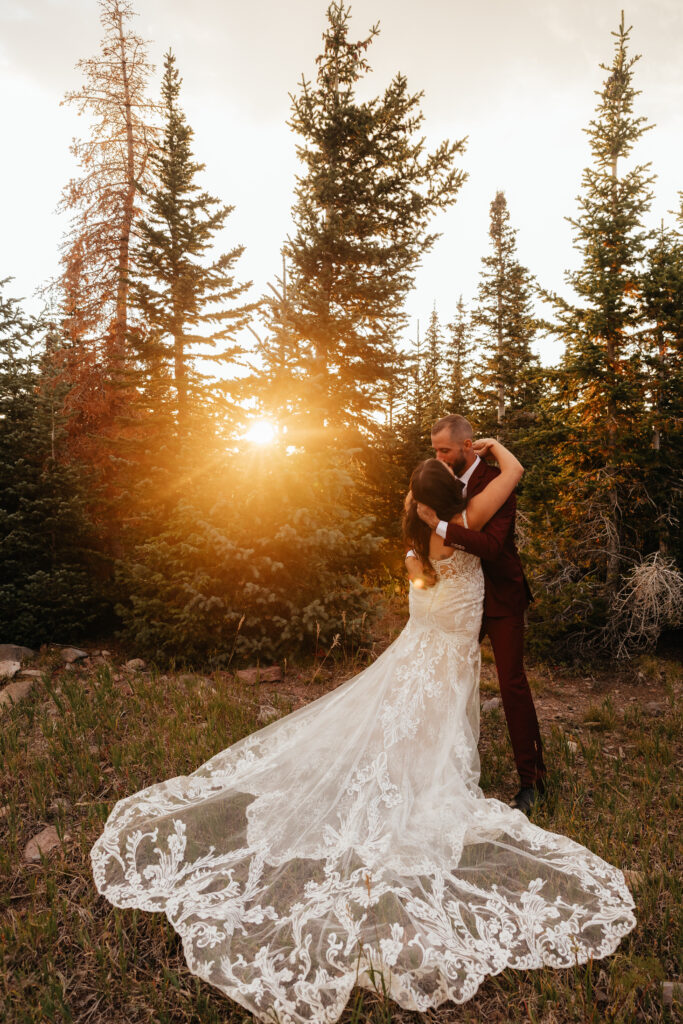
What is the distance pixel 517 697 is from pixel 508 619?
615mm

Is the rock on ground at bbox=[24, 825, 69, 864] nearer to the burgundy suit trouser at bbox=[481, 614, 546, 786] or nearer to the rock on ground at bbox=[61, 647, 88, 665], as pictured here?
the burgundy suit trouser at bbox=[481, 614, 546, 786]

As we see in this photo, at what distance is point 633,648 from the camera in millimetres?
8820

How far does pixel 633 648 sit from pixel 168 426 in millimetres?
9251

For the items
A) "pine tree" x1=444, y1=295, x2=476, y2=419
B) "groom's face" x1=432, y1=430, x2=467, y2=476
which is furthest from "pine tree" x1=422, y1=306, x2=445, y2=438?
"groom's face" x1=432, y1=430, x2=467, y2=476

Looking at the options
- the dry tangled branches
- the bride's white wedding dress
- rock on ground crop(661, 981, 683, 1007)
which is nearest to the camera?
rock on ground crop(661, 981, 683, 1007)

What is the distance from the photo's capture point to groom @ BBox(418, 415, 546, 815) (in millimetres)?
4230

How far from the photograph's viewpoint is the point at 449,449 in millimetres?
4293

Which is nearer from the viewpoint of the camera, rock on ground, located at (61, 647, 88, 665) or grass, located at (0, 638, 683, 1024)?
grass, located at (0, 638, 683, 1024)

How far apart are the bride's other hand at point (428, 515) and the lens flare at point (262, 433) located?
4054 mm

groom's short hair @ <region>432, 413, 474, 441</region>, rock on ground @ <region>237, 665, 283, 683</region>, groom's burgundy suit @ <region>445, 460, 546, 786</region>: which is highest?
groom's short hair @ <region>432, 413, 474, 441</region>

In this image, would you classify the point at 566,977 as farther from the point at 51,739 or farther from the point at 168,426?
the point at 168,426

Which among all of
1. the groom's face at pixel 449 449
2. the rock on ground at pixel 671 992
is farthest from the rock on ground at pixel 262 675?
the rock on ground at pixel 671 992

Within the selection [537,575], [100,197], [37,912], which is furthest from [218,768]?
[100,197]

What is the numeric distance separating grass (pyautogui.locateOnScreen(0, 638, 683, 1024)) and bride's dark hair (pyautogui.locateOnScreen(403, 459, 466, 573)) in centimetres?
221
